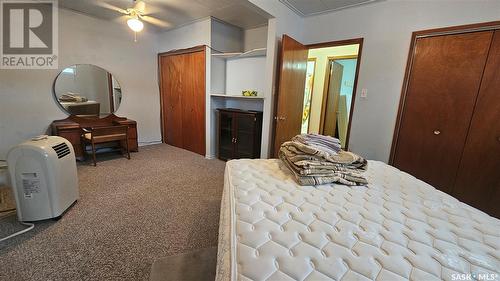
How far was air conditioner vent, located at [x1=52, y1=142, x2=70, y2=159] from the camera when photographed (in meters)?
1.83

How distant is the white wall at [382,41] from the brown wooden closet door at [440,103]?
0.48 ft

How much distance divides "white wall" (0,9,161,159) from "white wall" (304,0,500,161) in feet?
11.6

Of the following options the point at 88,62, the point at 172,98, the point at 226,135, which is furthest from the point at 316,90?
the point at 88,62

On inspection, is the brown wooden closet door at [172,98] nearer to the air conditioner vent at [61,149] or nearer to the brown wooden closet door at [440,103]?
the air conditioner vent at [61,149]

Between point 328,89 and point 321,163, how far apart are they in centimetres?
351

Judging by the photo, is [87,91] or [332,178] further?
[87,91]

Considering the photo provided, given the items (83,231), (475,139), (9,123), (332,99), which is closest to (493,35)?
(475,139)

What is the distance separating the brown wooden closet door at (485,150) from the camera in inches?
80.5

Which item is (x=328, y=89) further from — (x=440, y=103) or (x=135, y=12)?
(x=135, y=12)

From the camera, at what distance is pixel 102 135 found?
128 inches

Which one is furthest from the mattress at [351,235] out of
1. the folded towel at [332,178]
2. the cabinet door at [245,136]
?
the cabinet door at [245,136]

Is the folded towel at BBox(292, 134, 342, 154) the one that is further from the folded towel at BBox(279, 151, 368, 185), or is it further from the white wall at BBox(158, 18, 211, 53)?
the white wall at BBox(158, 18, 211, 53)

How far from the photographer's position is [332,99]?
14.8ft

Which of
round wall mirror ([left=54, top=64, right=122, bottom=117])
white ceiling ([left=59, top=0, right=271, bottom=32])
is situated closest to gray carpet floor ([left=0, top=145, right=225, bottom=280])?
round wall mirror ([left=54, top=64, right=122, bottom=117])
